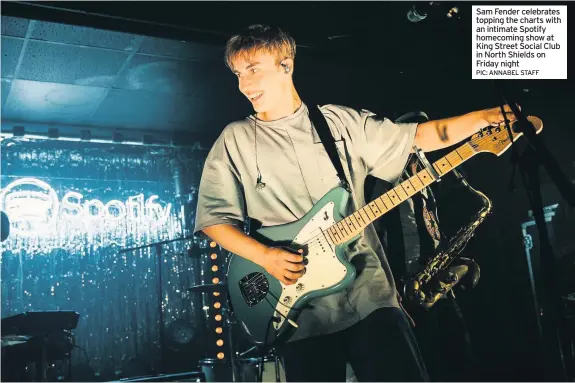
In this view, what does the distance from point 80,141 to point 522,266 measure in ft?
20.1

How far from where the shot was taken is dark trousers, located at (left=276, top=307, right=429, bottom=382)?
2.26 metres

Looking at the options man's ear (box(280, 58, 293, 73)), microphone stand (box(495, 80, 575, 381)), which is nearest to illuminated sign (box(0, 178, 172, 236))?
man's ear (box(280, 58, 293, 73))

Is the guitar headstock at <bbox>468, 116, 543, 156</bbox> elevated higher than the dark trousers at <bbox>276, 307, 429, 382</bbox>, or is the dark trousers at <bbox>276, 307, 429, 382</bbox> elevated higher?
the guitar headstock at <bbox>468, 116, 543, 156</bbox>

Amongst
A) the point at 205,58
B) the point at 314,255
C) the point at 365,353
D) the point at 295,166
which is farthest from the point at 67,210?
the point at 365,353

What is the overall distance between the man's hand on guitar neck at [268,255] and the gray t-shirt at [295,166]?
0.11 m

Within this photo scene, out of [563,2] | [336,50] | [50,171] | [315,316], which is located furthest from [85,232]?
[563,2]

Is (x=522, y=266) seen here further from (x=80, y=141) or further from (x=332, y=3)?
(x=80, y=141)

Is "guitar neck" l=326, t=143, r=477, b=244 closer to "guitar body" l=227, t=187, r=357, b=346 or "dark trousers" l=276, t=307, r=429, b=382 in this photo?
"guitar body" l=227, t=187, r=357, b=346

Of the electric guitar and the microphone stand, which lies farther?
the electric guitar

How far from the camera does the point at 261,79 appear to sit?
3.00 m

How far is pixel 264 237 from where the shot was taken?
2799 millimetres

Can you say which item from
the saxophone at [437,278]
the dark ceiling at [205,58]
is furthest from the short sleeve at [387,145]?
the saxophone at [437,278]

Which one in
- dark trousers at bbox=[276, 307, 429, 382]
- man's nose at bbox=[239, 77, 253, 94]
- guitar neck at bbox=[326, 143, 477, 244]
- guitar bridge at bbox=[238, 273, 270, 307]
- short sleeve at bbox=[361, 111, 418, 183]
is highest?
man's nose at bbox=[239, 77, 253, 94]

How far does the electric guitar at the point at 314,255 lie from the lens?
8.70 ft
